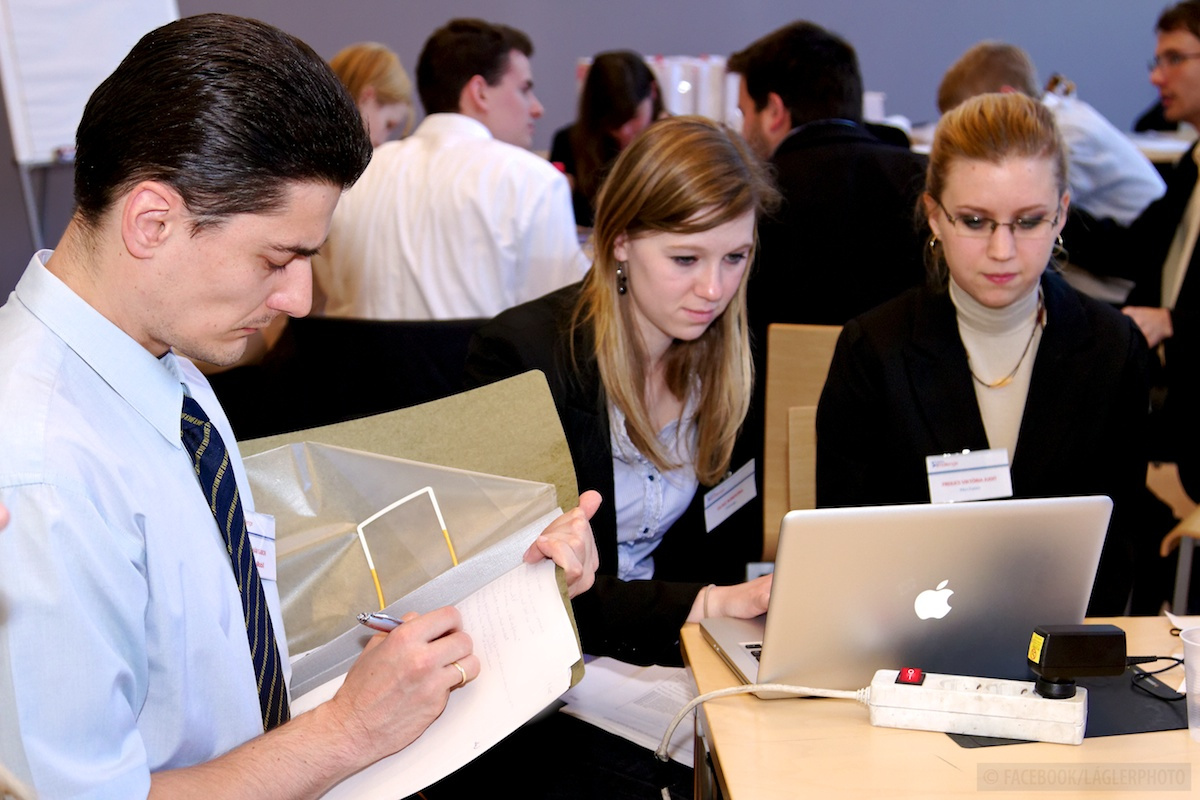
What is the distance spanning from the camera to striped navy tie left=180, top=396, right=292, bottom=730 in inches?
42.4

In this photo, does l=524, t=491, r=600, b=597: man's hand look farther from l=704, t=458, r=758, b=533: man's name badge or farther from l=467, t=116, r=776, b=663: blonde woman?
l=704, t=458, r=758, b=533: man's name badge

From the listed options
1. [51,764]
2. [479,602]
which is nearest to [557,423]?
[479,602]

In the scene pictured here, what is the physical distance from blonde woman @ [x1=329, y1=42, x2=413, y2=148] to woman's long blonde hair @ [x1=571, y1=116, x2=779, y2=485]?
2366 millimetres

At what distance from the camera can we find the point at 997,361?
6.64 ft

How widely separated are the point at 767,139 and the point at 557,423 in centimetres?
223

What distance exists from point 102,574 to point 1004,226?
1605 mm

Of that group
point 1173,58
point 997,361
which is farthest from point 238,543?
point 1173,58

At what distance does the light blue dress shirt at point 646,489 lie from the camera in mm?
1921

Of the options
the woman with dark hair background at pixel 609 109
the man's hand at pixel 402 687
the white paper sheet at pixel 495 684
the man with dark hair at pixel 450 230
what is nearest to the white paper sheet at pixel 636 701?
the white paper sheet at pixel 495 684

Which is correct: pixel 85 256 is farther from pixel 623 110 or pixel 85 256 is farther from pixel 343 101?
pixel 623 110

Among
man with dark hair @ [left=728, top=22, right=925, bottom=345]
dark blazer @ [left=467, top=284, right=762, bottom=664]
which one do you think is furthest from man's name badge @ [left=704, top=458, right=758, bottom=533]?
man with dark hair @ [left=728, top=22, right=925, bottom=345]

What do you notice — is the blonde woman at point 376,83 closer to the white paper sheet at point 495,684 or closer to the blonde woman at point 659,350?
the blonde woman at point 659,350

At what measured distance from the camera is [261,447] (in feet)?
4.10

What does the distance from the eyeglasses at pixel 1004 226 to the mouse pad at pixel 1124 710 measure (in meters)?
0.87
